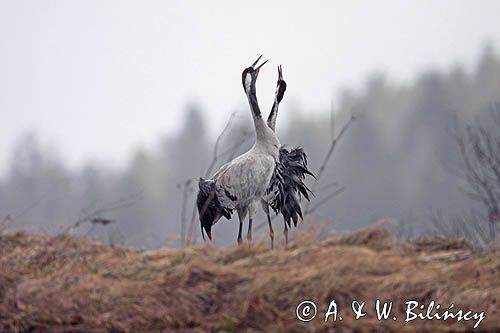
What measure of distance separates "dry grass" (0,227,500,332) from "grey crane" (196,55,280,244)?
2.96 m

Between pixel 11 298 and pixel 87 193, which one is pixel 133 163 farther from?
pixel 11 298

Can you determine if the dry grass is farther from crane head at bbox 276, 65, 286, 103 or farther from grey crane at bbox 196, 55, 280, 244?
crane head at bbox 276, 65, 286, 103

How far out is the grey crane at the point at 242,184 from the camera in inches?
425

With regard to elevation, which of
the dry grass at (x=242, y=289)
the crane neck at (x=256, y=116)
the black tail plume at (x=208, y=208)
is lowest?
the dry grass at (x=242, y=289)

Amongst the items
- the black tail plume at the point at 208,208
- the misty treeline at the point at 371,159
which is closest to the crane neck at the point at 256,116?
the black tail plume at the point at 208,208

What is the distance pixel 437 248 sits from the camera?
8219 millimetres

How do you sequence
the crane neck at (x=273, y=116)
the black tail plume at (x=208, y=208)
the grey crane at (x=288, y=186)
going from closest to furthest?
the black tail plume at (x=208, y=208), the grey crane at (x=288, y=186), the crane neck at (x=273, y=116)

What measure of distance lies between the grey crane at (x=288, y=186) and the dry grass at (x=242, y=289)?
3.33 m

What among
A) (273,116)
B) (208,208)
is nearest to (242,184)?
(208,208)

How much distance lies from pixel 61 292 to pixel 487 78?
111ft

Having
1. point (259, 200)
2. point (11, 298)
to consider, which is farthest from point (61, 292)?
point (259, 200)

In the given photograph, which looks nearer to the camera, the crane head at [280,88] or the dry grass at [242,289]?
the dry grass at [242,289]

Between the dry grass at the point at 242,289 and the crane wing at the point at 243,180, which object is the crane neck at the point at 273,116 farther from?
the dry grass at the point at 242,289

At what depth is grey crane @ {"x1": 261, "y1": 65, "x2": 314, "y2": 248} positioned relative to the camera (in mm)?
11188
